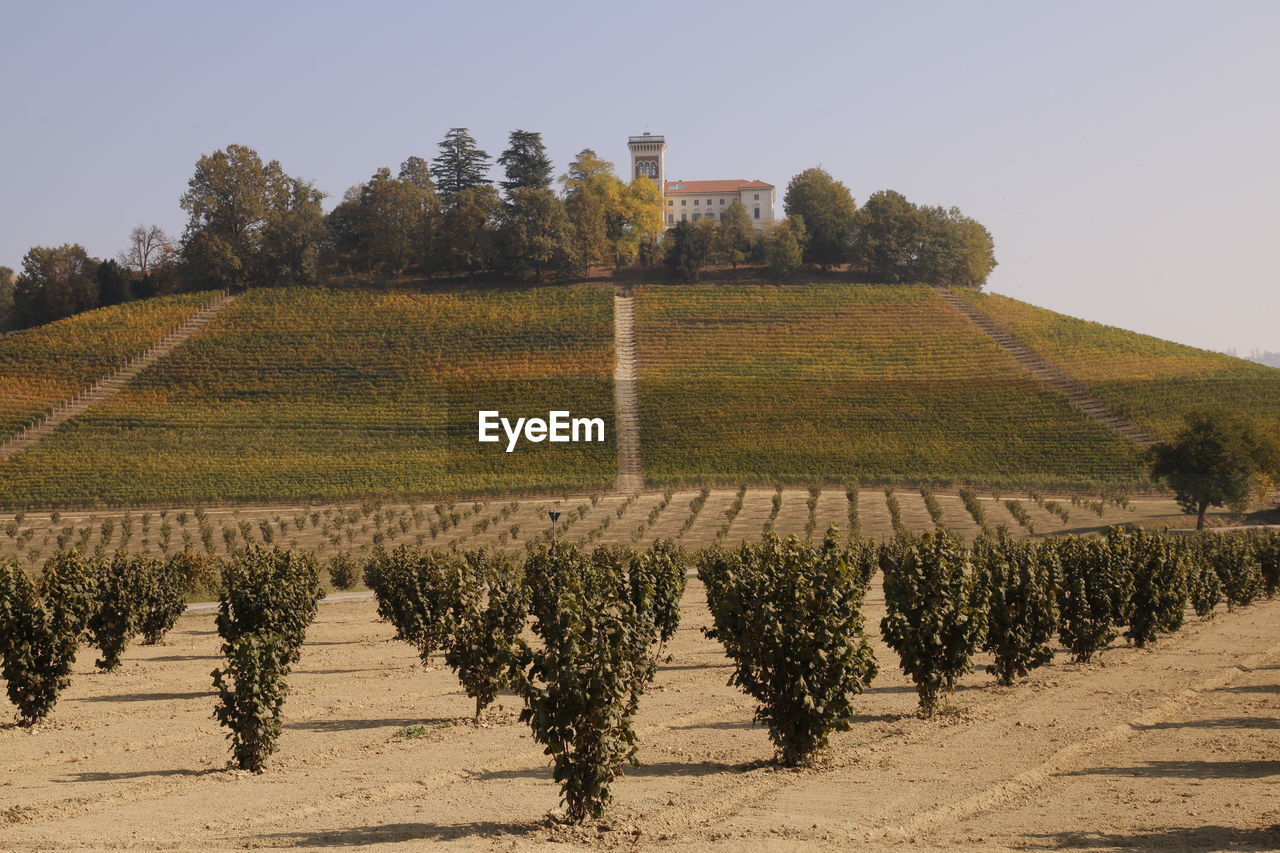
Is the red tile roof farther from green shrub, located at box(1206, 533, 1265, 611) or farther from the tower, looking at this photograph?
green shrub, located at box(1206, 533, 1265, 611)

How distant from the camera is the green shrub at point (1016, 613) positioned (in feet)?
69.9

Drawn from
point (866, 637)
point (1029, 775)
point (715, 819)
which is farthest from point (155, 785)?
point (1029, 775)

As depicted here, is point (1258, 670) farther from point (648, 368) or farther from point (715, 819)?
point (648, 368)

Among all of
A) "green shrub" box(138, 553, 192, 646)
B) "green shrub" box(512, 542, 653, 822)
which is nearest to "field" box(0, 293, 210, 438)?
"green shrub" box(138, 553, 192, 646)

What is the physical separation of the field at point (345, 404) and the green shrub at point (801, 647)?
53544 mm

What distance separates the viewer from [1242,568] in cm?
3556

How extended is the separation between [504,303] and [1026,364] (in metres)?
46.2

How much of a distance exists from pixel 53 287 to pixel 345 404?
43.6m

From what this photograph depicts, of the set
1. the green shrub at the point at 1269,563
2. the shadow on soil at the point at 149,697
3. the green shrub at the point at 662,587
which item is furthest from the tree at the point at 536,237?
the shadow on soil at the point at 149,697

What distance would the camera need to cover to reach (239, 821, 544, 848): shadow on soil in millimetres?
11773

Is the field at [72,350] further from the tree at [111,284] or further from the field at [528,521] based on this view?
the field at [528,521]

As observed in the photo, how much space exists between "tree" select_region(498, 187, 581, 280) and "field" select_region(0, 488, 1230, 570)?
155 ft

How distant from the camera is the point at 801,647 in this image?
14945 mm
